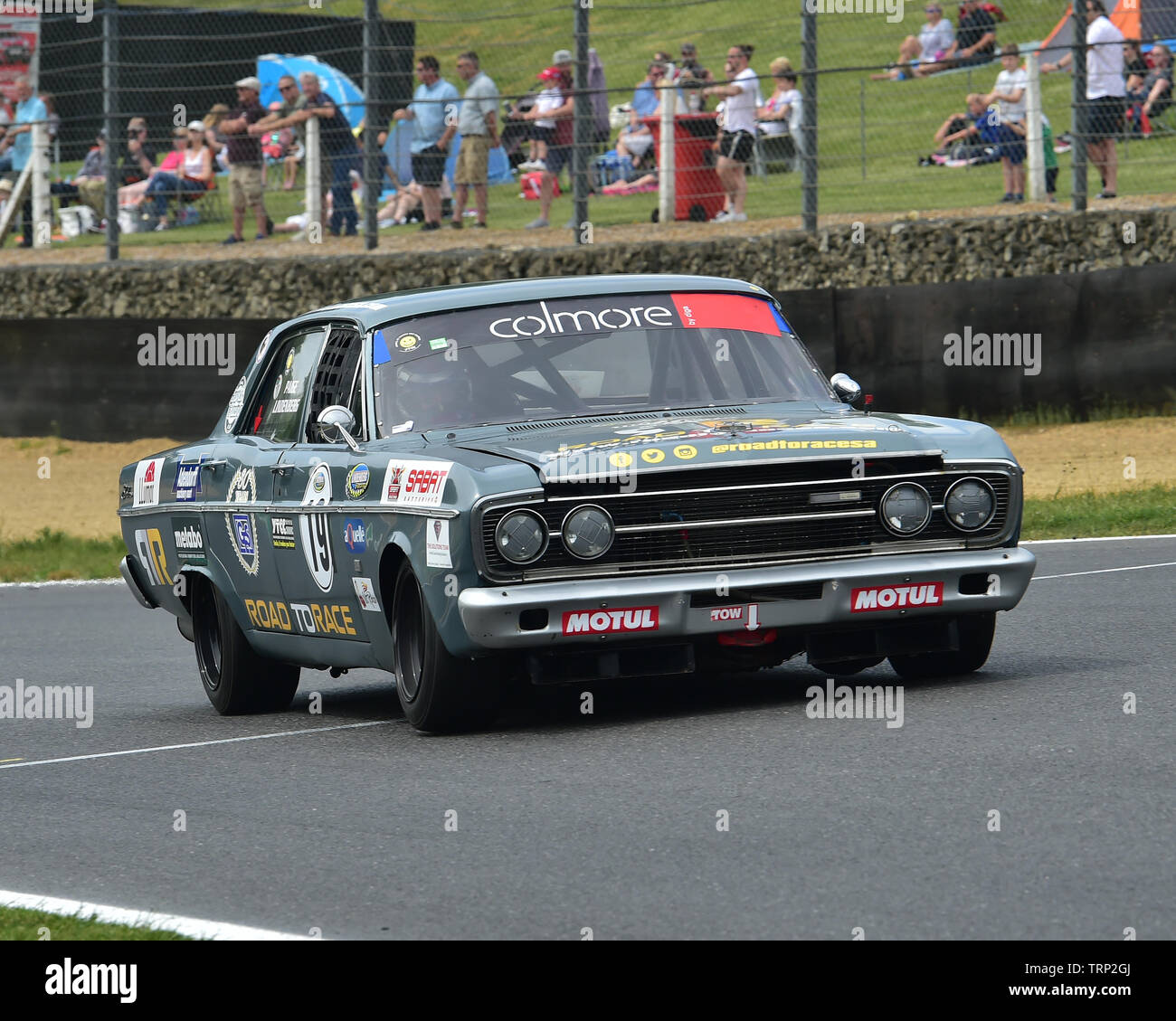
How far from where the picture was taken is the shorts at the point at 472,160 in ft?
67.6

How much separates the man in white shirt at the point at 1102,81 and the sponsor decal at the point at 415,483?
38.7 ft

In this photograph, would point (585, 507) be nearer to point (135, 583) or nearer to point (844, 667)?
point (844, 667)

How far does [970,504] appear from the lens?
7840mm

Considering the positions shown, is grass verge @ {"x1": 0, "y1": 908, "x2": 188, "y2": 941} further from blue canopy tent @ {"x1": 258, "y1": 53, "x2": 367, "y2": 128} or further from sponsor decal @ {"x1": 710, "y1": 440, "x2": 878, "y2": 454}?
blue canopy tent @ {"x1": 258, "y1": 53, "x2": 367, "y2": 128}

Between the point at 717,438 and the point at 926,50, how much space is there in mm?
14582

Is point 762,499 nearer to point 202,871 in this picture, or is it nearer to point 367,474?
point 367,474

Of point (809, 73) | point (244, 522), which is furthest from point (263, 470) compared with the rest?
point (809, 73)

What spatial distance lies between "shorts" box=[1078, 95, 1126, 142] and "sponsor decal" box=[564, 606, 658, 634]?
12069 mm

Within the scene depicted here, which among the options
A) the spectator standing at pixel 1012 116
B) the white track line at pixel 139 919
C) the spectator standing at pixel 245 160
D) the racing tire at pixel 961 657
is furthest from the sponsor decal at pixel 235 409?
the spectator standing at pixel 245 160

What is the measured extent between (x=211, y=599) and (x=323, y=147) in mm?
12324

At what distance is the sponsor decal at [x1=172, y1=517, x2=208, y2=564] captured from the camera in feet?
31.1

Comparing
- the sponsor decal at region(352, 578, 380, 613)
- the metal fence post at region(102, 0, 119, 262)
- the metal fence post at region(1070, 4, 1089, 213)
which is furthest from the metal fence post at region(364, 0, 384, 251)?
the sponsor decal at region(352, 578, 380, 613)

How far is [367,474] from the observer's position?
26.2 ft

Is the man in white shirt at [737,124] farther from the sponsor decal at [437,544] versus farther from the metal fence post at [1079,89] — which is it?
the sponsor decal at [437,544]
